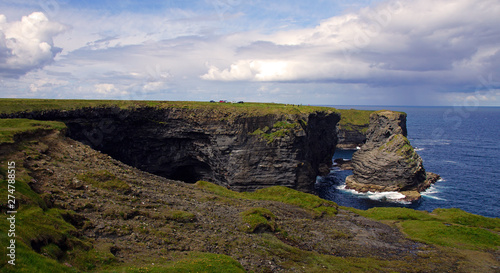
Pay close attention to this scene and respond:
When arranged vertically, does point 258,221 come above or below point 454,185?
above

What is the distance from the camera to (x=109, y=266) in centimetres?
1969

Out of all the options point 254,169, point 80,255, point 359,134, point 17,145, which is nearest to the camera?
point 80,255

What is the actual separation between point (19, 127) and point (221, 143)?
1713 inches

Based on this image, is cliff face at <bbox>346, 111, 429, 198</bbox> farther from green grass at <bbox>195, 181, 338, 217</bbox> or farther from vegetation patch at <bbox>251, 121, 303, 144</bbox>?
green grass at <bbox>195, 181, 338, 217</bbox>

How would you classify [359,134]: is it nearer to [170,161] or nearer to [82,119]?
[170,161]

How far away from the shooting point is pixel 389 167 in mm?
97812

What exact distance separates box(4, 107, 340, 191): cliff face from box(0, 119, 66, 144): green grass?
89.8 ft

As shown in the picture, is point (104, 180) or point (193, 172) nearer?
point (104, 180)

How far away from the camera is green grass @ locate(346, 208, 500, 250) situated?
42200 millimetres

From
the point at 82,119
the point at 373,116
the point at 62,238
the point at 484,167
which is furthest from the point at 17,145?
the point at 484,167

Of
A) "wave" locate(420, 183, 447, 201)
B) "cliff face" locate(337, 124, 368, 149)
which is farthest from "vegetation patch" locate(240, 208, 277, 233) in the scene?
"cliff face" locate(337, 124, 368, 149)

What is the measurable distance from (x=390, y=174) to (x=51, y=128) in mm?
90211

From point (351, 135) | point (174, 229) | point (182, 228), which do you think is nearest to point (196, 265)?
point (174, 229)

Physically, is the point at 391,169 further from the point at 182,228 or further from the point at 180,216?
the point at 182,228
